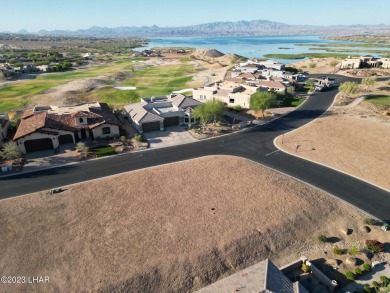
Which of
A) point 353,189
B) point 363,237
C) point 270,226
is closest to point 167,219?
point 270,226

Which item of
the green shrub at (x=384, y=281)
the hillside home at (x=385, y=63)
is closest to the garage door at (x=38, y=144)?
the green shrub at (x=384, y=281)

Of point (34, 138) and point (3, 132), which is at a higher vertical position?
point (34, 138)

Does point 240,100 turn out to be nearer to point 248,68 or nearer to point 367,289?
point 248,68

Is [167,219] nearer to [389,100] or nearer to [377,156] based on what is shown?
[377,156]

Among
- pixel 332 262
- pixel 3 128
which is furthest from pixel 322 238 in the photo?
pixel 3 128

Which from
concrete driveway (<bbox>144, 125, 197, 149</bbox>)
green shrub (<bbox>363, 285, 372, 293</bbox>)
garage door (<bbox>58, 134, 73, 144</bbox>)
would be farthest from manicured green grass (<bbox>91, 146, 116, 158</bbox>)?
green shrub (<bbox>363, 285, 372, 293</bbox>)

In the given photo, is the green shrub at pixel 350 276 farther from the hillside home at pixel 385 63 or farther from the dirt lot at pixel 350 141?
the hillside home at pixel 385 63
